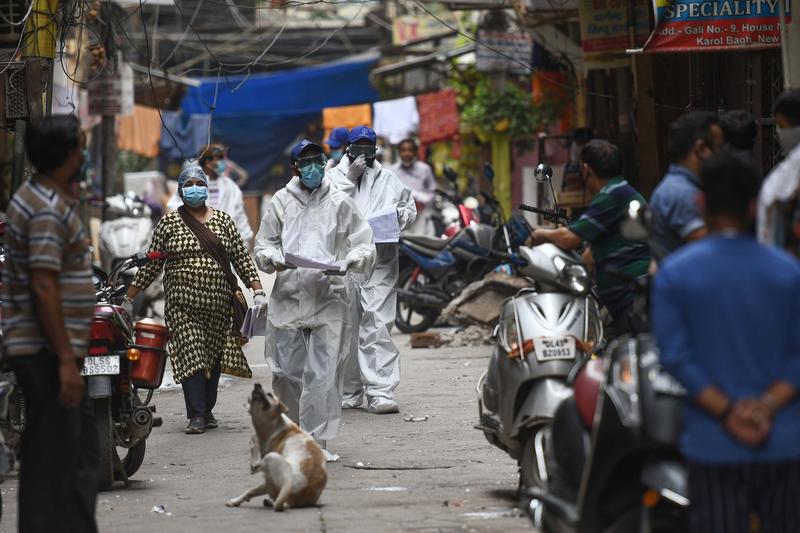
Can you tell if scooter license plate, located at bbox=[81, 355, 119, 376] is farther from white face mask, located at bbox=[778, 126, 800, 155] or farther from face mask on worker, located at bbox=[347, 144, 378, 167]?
face mask on worker, located at bbox=[347, 144, 378, 167]

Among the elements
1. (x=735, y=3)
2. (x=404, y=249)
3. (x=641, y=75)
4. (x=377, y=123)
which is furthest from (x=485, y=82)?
(x=735, y=3)

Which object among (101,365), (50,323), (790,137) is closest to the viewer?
(50,323)

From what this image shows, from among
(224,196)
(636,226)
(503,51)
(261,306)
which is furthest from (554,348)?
(503,51)

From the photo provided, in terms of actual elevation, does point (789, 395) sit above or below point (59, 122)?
below

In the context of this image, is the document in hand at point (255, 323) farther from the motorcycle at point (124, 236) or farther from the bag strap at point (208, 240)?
the motorcycle at point (124, 236)

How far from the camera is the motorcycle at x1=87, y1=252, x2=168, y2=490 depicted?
297 inches

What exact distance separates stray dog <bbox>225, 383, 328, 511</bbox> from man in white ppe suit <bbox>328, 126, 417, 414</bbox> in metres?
3.88

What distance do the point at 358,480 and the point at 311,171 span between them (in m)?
1.96

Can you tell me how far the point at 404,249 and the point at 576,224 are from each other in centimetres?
972

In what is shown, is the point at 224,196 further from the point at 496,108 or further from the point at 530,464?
the point at 530,464

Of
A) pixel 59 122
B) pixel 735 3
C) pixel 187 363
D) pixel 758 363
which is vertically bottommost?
pixel 187 363

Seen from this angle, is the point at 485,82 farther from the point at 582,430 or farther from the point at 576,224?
the point at 582,430

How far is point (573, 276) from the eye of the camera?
680cm

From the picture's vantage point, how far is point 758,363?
4148mm
